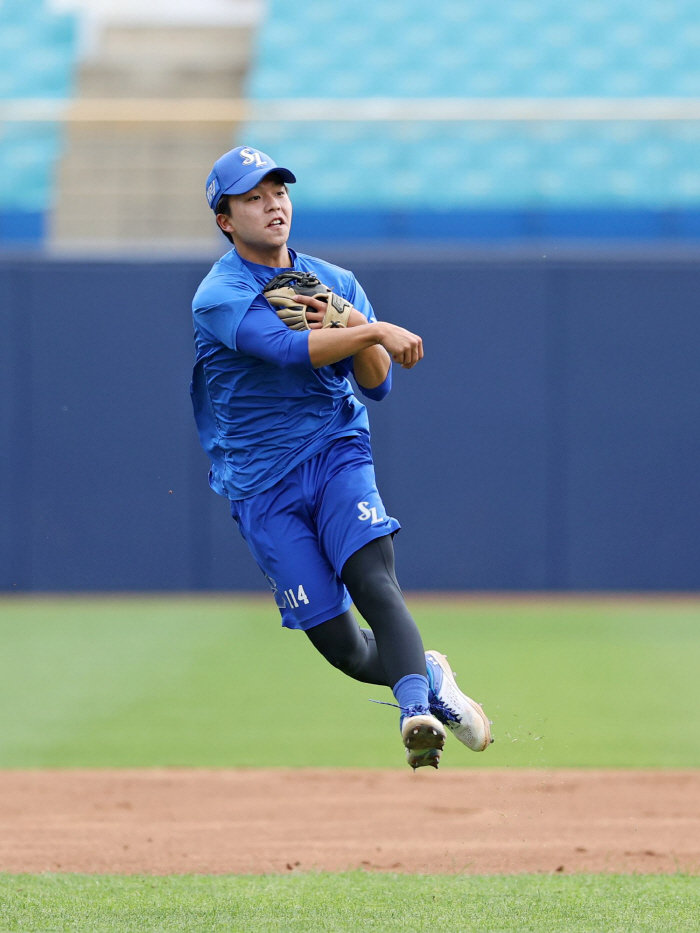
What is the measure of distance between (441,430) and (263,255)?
7.94 m

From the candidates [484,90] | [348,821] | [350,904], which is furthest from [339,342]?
[484,90]

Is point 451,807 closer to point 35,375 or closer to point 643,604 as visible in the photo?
point 643,604

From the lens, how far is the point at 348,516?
449 centimetres

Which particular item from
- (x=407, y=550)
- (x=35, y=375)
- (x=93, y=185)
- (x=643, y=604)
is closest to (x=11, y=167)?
(x=93, y=185)

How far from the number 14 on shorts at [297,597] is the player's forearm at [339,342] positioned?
762mm

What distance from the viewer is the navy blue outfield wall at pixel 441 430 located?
40.4 ft

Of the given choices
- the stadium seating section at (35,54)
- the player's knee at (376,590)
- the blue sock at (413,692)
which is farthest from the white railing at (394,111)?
the blue sock at (413,692)

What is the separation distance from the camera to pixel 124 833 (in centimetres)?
605

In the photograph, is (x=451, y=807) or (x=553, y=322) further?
(x=553, y=322)

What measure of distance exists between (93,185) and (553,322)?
4.43 m

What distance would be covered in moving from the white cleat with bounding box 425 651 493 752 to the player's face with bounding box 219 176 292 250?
5.04ft

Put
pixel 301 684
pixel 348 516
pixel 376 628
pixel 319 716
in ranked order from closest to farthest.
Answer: pixel 376 628
pixel 348 516
pixel 319 716
pixel 301 684

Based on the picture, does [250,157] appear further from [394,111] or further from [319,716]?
[394,111]

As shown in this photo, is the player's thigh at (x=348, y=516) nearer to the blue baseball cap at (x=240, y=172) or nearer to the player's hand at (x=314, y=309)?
the player's hand at (x=314, y=309)
